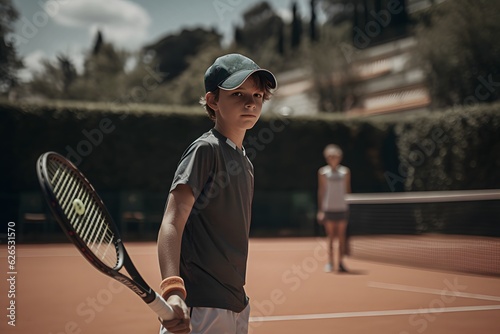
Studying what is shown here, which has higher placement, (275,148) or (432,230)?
(275,148)

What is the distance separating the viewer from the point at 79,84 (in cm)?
3369

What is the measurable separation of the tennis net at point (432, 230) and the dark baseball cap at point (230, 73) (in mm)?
7319

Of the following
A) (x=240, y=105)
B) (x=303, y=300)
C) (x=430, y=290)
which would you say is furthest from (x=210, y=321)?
(x=430, y=290)

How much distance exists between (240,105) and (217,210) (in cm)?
44

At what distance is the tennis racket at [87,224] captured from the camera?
1.91 meters

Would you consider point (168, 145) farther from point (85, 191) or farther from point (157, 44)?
point (157, 44)

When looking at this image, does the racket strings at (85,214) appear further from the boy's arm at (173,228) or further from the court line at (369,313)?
the court line at (369,313)

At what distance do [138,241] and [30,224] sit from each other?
254 cm

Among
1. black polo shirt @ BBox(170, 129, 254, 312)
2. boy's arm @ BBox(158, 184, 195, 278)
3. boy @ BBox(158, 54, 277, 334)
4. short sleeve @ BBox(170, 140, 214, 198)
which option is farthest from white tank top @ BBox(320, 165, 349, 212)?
boy's arm @ BBox(158, 184, 195, 278)

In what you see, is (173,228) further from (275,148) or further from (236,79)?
(275,148)

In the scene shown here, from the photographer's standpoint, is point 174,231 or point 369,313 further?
point 369,313

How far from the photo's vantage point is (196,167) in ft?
7.18

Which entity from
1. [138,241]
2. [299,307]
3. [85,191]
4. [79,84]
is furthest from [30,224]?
[79,84]

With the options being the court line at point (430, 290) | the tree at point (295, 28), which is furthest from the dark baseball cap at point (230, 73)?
the tree at point (295, 28)
